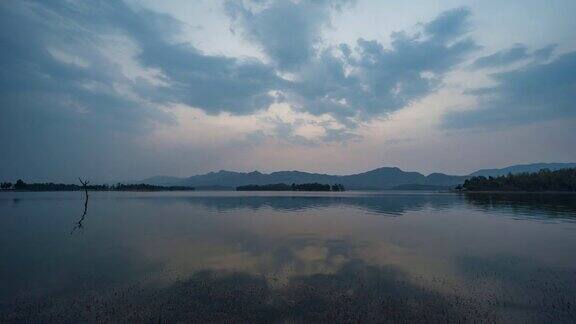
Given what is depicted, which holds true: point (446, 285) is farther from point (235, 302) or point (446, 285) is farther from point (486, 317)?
point (235, 302)

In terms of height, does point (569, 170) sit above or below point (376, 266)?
above

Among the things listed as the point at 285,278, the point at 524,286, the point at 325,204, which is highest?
the point at 325,204

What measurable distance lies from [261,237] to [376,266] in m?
15.7

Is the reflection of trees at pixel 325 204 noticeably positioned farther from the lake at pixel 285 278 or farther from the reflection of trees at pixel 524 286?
the reflection of trees at pixel 524 286

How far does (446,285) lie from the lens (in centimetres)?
1831

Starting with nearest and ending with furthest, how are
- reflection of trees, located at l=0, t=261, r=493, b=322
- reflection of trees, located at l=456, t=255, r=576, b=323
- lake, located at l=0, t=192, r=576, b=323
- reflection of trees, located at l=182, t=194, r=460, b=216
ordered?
reflection of trees, located at l=0, t=261, r=493, b=322 < lake, located at l=0, t=192, r=576, b=323 < reflection of trees, located at l=456, t=255, r=576, b=323 < reflection of trees, located at l=182, t=194, r=460, b=216

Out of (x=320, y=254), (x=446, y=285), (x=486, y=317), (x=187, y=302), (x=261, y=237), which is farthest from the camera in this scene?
(x=261, y=237)

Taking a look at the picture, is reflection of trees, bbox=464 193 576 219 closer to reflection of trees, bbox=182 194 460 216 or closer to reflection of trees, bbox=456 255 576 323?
reflection of trees, bbox=182 194 460 216

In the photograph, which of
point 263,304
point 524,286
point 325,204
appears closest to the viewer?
point 263,304

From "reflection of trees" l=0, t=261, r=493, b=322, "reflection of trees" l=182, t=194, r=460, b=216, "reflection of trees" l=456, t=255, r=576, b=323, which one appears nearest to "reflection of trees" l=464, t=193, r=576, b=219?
"reflection of trees" l=182, t=194, r=460, b=216

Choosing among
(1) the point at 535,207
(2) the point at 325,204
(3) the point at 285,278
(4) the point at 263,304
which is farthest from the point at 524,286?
(2) the point at 325,204

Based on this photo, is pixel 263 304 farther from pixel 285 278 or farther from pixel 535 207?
pixel 535 207

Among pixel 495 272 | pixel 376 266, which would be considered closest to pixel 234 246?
pixel 376 266

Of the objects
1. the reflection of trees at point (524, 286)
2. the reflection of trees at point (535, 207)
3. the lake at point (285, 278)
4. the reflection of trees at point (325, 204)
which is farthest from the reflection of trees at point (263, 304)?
the reflection of trees at point (535, 207)
